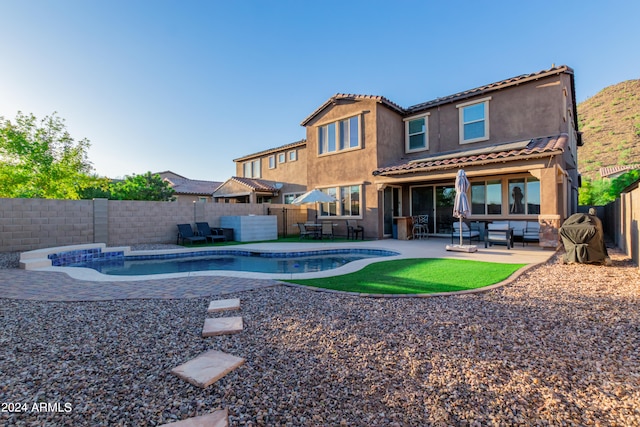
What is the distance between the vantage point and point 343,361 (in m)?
3.14

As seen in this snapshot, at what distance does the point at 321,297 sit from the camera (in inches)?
213

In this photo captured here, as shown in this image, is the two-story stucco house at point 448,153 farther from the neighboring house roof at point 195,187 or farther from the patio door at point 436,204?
the neighboring house roof at point 195,187

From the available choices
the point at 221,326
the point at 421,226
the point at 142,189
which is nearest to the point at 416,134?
the point at 421,226

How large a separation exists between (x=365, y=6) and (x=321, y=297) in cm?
1359

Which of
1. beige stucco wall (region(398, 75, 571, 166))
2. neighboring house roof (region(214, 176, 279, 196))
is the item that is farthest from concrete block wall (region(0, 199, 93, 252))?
beige stucco wall (region(398, 75, 571, 166))

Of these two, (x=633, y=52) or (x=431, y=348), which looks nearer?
(x=431, y=348)

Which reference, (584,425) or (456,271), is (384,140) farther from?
(584,425)

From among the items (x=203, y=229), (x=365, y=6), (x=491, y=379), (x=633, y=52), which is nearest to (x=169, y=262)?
(x=203, y=229)

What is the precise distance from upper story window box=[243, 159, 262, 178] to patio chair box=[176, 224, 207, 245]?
490 inches

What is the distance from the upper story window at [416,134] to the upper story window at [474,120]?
181 centimetres

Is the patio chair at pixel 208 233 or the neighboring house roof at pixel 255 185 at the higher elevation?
the neighboring house roof at pixel 255 185

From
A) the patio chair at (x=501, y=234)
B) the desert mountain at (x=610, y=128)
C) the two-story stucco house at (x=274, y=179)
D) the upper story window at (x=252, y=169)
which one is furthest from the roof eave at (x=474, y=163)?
the desert mountain at (x=610, y=128)

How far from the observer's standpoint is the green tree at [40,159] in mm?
15555

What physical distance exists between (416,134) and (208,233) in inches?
499
